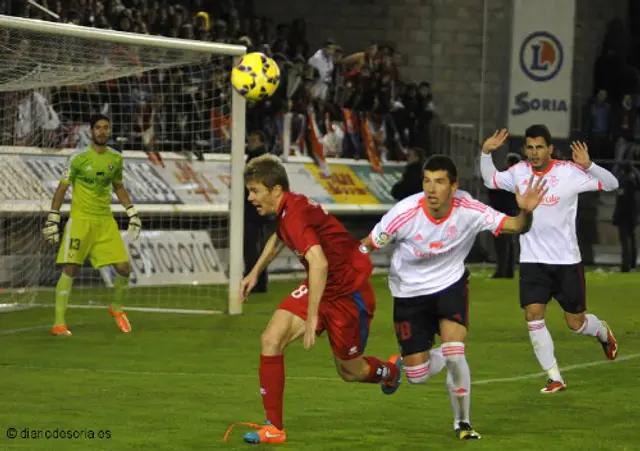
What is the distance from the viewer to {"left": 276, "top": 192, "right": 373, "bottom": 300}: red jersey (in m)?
8.29

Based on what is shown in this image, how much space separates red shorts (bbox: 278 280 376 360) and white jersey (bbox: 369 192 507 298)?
378 mm

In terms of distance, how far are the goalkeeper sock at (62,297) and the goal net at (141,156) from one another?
233cm

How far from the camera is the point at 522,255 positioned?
445 inches

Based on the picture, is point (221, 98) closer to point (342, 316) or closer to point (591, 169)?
point (591, 169)

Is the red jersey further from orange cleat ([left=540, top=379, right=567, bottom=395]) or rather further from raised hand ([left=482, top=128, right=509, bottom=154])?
orange cleat ([left=540, top=379, right=567, bottom=395])

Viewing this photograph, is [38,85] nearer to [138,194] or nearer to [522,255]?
[138,194]

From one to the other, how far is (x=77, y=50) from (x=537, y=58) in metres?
14.2

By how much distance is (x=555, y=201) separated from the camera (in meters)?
11.2

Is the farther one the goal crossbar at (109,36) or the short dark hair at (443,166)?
the goal crossbar at (109,36)

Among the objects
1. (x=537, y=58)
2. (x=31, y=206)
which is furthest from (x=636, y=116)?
(x=31, y=206)

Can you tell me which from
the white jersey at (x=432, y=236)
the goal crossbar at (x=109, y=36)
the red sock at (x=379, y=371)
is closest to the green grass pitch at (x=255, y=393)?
the red sock at (x=379, y=371)

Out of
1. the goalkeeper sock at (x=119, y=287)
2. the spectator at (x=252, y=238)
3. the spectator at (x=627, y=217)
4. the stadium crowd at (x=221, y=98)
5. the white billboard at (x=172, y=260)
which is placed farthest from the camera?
the spectator at (x=627, y=217)

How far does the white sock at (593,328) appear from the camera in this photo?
1136 centimetres

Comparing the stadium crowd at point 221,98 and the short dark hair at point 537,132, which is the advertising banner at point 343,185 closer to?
the stadium crowd at point 221,98
